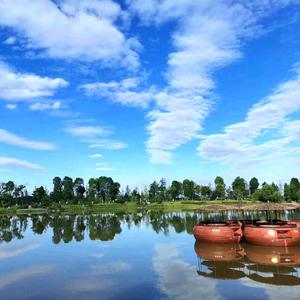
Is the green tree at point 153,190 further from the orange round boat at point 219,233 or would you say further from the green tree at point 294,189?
the orange round boat at point 219,233

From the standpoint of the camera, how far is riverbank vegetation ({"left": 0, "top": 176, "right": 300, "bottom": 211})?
14525 centimetres

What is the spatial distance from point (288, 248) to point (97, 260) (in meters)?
17.0

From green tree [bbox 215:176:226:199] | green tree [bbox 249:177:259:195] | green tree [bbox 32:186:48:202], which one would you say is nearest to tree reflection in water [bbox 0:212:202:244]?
green tree [bbox 215:176:226:199]

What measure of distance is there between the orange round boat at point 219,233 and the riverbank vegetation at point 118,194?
101546 millimetres

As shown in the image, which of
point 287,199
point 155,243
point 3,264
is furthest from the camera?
point 287,199

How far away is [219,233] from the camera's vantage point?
37.0 meters

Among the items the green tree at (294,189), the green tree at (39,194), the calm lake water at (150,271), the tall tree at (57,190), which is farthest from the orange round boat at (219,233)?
the green tree at (39,194)

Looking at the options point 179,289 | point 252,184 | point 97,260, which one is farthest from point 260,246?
point 252,184

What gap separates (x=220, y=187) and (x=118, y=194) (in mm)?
44653

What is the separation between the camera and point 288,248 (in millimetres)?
33781

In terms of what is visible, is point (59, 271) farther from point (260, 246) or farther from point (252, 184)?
point (252, 184)

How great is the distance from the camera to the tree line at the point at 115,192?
487 ft

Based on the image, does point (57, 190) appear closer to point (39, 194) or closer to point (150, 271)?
point (39, 194)

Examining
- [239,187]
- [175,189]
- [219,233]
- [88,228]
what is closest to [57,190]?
[175,189]
